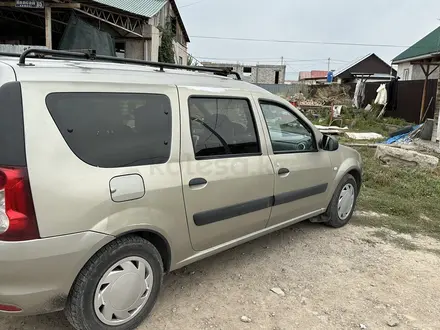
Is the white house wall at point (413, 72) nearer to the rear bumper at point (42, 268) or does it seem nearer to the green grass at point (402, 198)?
the green grass at point (402, 198)

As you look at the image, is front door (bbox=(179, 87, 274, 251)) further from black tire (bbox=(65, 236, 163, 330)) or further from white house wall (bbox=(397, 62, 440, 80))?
white house wall (bbox=(397, 62, 440, 80))

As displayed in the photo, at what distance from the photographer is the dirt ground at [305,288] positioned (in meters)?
2.77

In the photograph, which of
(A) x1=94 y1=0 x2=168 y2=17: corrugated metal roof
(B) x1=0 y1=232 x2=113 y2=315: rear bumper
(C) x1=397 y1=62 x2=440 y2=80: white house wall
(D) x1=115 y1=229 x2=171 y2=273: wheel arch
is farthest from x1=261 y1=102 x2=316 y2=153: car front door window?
(C) x1=397 y1=62 x2=440 y2=80: white house wall

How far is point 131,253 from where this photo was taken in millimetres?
2434

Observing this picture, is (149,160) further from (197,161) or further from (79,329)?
(79,329)

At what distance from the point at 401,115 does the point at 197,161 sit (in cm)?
1743

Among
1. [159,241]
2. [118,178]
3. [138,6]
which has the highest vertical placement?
[138,6]

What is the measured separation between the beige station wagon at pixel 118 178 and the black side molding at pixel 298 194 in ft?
0.10

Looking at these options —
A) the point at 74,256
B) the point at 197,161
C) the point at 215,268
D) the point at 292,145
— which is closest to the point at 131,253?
the point at 74,256

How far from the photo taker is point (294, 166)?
11.8ft

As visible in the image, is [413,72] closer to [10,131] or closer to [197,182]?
[197,182]

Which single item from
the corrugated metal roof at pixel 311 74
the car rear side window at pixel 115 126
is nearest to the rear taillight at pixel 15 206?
the car rear side window at pixel 115 126

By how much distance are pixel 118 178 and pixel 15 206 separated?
0.56 m

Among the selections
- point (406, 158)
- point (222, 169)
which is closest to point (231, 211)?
point (222, 169)
